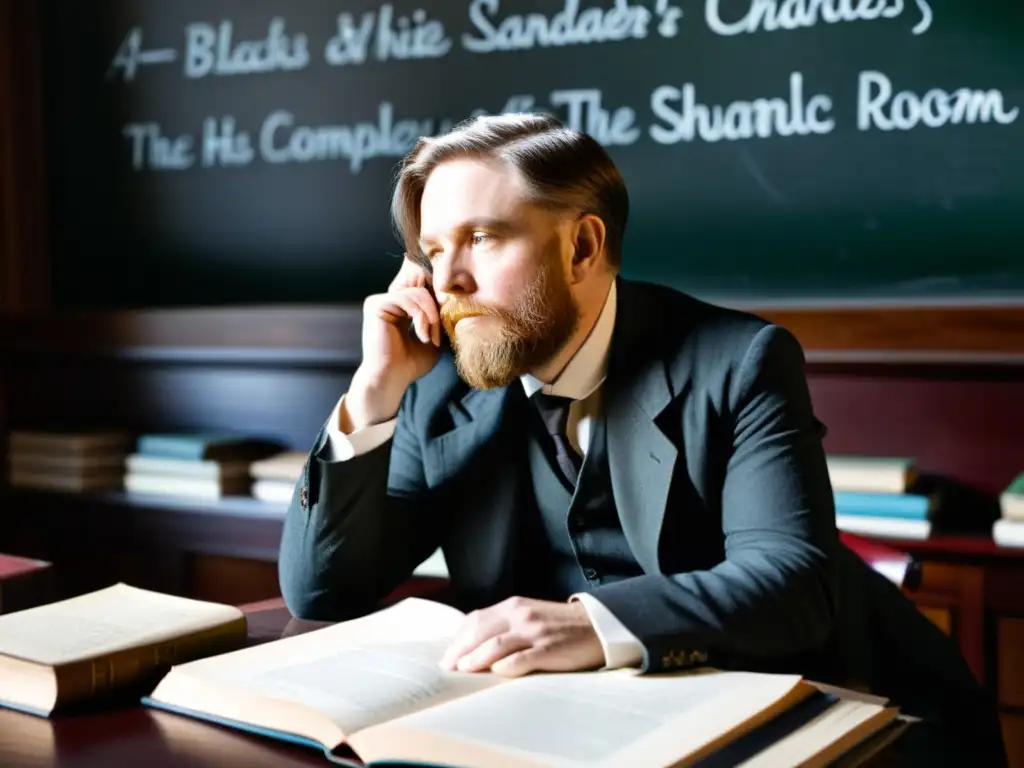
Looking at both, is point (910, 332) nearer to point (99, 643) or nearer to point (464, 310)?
point (464, 310)

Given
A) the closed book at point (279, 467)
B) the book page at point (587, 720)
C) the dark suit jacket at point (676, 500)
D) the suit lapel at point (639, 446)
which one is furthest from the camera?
the closed book at point (279, 467)

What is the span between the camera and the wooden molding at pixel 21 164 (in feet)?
10.9

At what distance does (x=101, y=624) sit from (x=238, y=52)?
7.68 feet

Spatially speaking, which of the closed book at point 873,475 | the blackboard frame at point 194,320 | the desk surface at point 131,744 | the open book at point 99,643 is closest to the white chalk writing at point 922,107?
the blackboard frame at point 194,320

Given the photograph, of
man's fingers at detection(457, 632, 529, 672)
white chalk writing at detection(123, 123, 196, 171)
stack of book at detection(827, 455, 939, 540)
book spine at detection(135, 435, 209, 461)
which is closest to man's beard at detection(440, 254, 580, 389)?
man's fingers at detection(457, 632, 529, 672)

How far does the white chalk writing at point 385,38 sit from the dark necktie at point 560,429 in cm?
159

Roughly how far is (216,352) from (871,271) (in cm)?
163

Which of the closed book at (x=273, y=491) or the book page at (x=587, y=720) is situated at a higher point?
the book page at (x=587, y=720)

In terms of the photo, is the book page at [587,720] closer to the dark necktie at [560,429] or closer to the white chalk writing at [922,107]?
the dark necktie at [560,429]

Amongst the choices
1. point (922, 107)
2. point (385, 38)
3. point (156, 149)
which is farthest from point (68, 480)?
point (922, 107)

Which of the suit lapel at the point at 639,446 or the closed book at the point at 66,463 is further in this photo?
the closed book at the point at 66,463

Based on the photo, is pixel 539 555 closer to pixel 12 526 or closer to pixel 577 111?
pixel 577 111

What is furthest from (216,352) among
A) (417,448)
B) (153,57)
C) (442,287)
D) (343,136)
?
(442,287)

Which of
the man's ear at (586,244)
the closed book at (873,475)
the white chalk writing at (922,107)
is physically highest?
the white chalk writing at (922,107)
